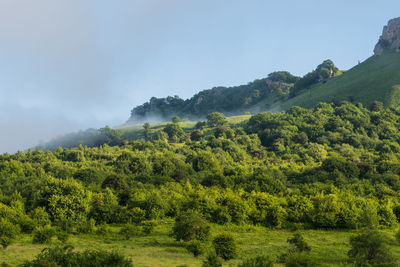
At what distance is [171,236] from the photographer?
40500 mm

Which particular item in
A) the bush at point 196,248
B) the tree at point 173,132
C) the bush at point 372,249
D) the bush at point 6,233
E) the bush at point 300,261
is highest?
the tree at point 173,132

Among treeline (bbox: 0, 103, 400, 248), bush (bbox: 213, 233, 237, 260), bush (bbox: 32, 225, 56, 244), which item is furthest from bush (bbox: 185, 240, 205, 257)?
bush (bbox: 32, 225, 56, 244)

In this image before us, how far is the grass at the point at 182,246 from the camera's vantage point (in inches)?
1266

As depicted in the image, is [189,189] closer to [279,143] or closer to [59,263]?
[59,263]

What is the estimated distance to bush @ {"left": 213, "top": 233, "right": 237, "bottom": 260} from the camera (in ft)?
105

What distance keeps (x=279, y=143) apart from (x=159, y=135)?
5214cm

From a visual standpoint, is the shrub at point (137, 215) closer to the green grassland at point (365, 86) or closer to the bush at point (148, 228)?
the bush at point (148, 228)

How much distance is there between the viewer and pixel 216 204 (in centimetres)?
5091

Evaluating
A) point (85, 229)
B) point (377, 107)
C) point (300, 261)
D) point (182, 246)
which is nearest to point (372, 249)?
point (300, 261)

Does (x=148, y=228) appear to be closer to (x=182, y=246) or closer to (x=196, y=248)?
(x=182, y=246)

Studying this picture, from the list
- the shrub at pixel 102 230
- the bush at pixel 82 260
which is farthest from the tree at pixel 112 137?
the bush at pixel 82 260

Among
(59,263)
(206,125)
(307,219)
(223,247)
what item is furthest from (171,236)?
(206,125)

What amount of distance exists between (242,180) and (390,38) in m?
155

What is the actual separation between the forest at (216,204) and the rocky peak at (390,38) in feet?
282
